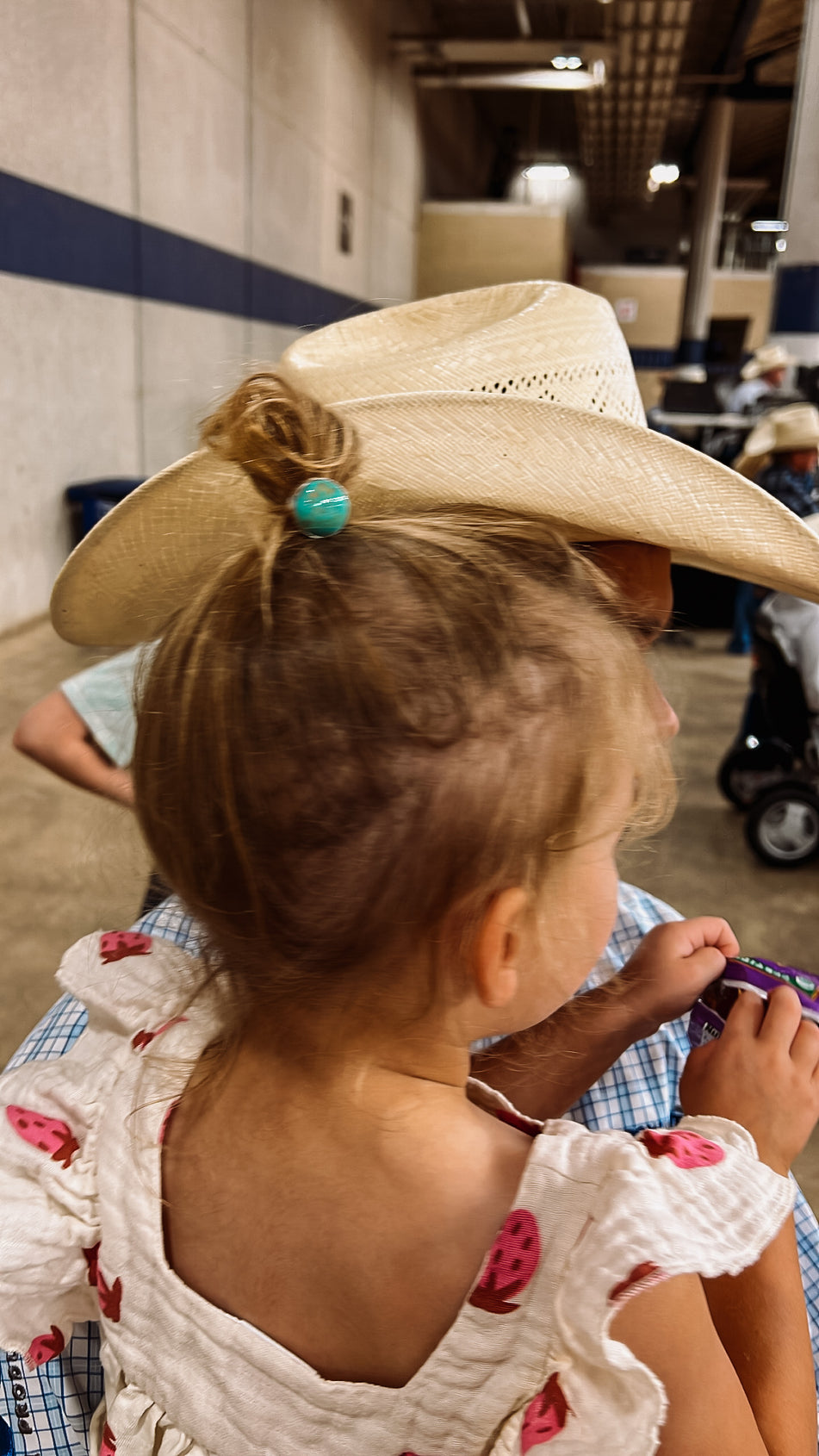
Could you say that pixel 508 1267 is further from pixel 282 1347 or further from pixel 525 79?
pixel 525 79

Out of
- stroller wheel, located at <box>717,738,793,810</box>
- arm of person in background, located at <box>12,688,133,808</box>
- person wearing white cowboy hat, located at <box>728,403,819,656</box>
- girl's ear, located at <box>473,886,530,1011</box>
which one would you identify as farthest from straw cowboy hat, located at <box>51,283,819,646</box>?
person wearing white cowboy hat, located at <box>728,403,819,656</box>

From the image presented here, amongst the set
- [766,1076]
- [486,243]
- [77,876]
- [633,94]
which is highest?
[633,94]

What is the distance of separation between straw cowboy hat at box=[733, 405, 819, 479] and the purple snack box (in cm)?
354

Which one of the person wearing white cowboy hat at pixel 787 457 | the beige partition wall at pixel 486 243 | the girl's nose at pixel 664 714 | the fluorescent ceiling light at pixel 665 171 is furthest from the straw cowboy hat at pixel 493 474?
the fluorescent ceiling light at pixel 665 171

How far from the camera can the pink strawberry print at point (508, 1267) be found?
Answer: 508 millimetres

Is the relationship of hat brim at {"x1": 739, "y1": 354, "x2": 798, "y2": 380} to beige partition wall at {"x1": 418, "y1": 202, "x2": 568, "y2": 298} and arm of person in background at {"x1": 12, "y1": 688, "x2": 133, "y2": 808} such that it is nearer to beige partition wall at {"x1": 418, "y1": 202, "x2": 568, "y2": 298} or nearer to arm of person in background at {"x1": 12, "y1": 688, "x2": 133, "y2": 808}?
beige partition wall at {"x1": 418, "y1": 202, "x2": 568, "y2": 298}

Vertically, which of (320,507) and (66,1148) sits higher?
(320,507)

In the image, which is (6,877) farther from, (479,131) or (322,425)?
(479,131)

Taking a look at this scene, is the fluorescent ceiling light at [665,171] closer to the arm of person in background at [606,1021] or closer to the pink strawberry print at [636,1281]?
the arm of person in background at [606,1021]

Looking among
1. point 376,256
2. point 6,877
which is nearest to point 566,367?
point 6,877

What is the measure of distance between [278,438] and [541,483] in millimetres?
215

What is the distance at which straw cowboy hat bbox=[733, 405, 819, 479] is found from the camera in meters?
4.00

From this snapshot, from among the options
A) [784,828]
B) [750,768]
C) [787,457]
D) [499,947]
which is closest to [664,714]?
[499,947]

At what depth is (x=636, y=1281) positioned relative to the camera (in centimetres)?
47
